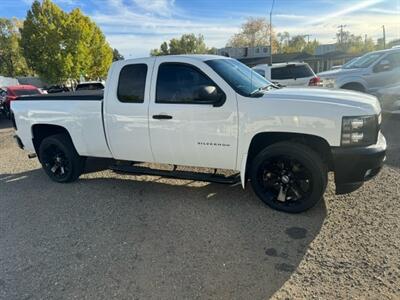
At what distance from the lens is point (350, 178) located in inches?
144

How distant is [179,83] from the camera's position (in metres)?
4.30

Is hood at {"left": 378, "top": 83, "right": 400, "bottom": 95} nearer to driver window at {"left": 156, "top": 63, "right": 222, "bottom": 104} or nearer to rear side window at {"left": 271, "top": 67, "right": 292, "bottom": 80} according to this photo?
rear side window at {"left": 271, "top": 67, "right": 292, "bottom": 80}

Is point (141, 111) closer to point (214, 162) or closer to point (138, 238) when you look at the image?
point (214, 162)

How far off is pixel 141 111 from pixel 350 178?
284 cm

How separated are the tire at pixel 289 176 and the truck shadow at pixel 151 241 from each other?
0.19m

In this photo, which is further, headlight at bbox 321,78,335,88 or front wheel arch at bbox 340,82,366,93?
headlight at bbox 321,78,335,88

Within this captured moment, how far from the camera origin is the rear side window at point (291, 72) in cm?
1095

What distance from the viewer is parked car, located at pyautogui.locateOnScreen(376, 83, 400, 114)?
817 cm

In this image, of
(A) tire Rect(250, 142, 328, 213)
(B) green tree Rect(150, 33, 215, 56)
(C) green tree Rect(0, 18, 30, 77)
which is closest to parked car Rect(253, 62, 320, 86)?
(A) tire Rect(250, 142, 328, 213)

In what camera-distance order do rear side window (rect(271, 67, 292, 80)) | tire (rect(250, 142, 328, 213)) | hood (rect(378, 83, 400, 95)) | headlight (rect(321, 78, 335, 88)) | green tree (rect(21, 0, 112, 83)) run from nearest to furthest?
1. tire (rect(250, 142, 328, 213))
2. hood (rect(378, 83, 400, 95))
3. headlight (rect(321, 78, 335, 88))
4. rear side window (rect(271, 67, 292, 80))
5. green tree (rect(21, 0, 112, 83))

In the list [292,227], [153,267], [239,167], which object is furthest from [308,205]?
[153,267]

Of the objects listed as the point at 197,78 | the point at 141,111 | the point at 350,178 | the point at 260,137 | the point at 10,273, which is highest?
the point at 197,78

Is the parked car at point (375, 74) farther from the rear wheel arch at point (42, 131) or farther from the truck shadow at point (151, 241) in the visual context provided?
the rear wheel arch at point (42, 131)

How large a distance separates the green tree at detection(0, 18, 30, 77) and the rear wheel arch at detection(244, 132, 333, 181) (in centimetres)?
6364
